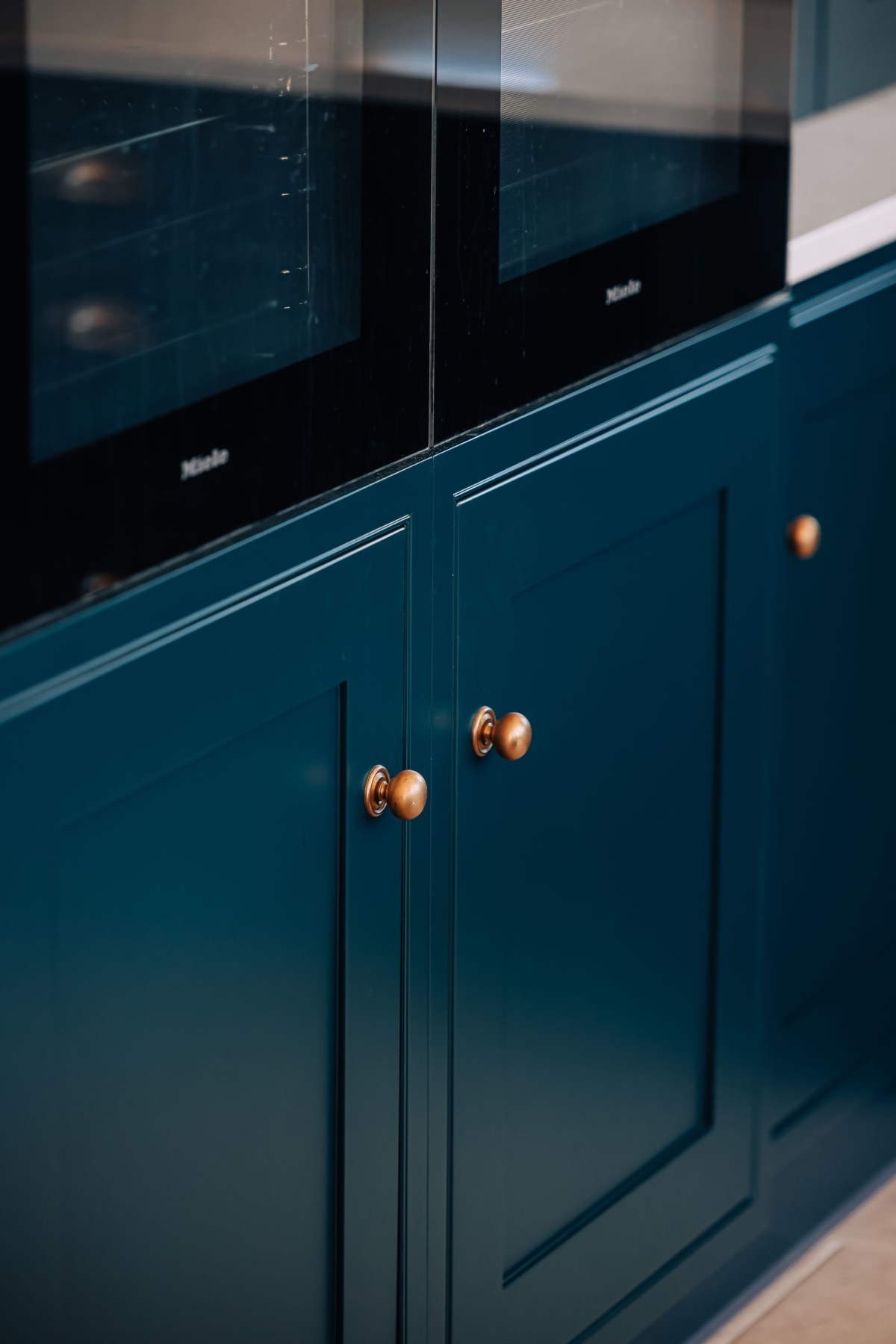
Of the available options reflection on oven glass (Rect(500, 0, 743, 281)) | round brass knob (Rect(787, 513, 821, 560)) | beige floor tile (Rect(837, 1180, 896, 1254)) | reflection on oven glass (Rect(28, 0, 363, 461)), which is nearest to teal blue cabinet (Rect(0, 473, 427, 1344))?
→ reflection on oven glass (Rect(28, 0, 363, 461))

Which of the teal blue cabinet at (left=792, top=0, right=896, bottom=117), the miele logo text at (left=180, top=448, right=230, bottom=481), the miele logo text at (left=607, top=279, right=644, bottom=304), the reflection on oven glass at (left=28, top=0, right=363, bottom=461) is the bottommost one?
the miele logo text at (left=180, top=448, right=230, bottom=481)

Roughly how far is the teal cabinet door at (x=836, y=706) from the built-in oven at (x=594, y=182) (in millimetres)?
155

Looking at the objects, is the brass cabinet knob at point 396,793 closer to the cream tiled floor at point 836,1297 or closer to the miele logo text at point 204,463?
the miele logo text at point 204,463

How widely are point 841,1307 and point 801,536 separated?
774mm

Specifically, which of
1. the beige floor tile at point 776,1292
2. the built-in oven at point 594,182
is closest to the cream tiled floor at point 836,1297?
the beige floor tile at point 776,1292

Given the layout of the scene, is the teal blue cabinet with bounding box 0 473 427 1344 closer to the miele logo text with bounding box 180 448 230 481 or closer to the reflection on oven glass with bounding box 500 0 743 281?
the miele logo text with bounding box 180 448 230 481

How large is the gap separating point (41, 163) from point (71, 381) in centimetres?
11

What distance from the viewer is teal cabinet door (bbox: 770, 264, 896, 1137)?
1.67 meters

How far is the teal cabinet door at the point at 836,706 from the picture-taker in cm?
167

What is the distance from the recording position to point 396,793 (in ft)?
4.07

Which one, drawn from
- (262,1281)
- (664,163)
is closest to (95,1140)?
(262,1281)

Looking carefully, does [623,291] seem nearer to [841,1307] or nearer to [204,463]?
[204,463]

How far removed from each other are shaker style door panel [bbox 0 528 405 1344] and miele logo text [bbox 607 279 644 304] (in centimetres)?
27

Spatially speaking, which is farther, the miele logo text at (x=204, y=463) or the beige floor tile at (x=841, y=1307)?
the beige floor tile at (x=841, y=1307)
